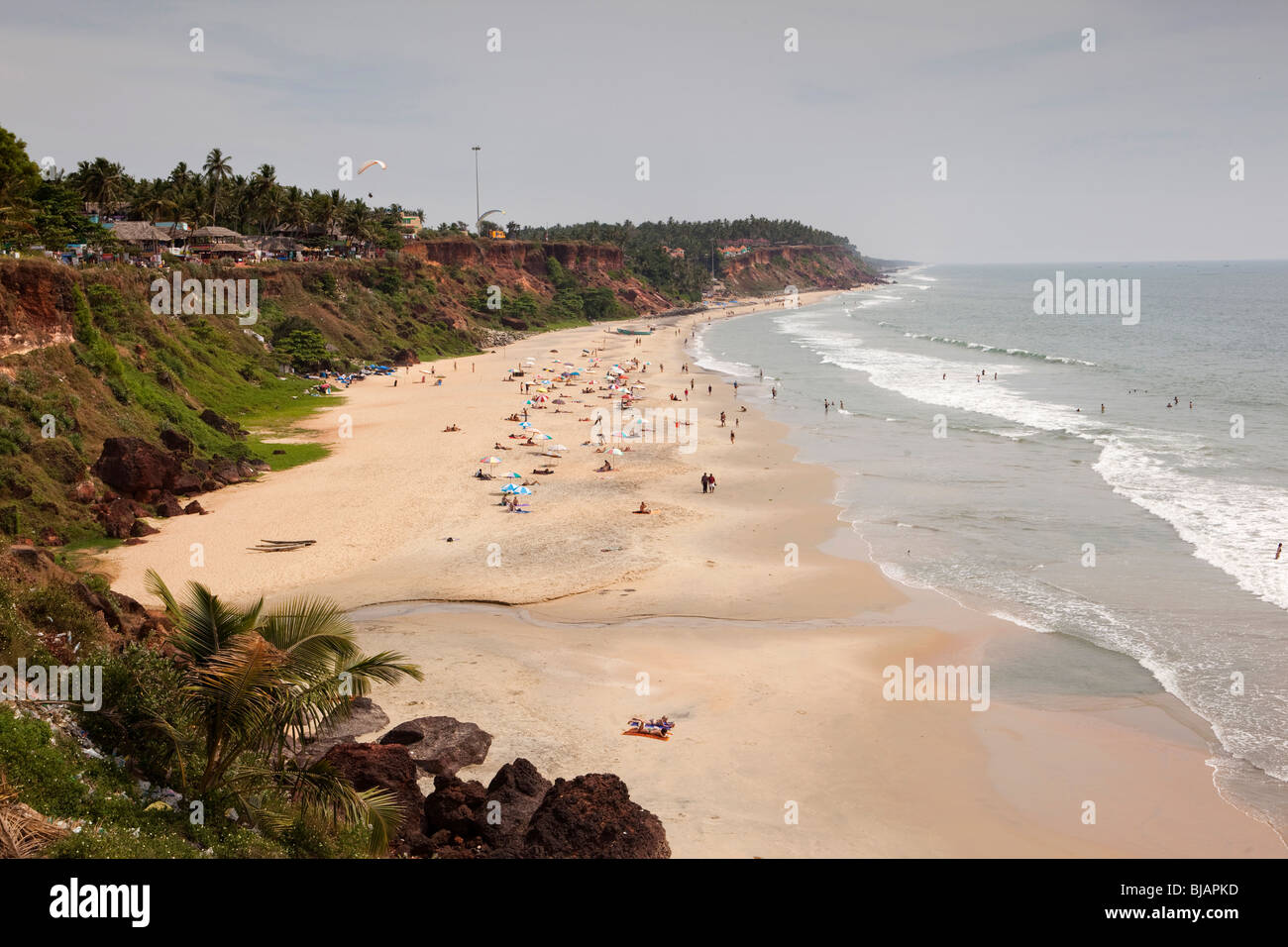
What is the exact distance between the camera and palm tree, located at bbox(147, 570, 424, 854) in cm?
962

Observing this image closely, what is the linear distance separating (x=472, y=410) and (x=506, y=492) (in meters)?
22.4

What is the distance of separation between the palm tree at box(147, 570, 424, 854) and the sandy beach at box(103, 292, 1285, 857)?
20.3 ft

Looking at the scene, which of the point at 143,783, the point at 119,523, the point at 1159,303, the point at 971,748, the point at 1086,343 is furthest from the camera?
the point at 1159,303

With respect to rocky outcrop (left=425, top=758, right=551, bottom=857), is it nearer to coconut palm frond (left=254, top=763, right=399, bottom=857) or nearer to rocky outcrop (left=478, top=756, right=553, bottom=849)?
rocky outcrop (left=478, top=756, right=553, bottom=849)

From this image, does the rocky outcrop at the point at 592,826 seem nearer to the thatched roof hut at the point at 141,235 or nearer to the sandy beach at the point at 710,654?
the sandy beach at the point at 710,654

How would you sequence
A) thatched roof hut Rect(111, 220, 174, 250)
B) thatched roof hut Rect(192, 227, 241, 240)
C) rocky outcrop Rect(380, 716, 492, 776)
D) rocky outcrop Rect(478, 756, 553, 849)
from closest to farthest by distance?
rocky outcrop Rect(478, 756, 553, 849)
rocky outcrop Rect(380, 716, 492, 776)
thatched roof hut Rect(111, 220, 174, 250)
thatched roof hut Rect(192, 227, 241, 240)

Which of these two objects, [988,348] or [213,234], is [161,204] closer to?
[213,234]

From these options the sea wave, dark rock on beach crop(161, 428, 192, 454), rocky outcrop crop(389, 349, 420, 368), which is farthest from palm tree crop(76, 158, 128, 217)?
the sea wave

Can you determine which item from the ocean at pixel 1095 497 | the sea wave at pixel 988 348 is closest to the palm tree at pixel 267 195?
the ocean at pixel 1095 497

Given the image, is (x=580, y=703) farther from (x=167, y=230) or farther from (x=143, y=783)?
(x=167, y=230)

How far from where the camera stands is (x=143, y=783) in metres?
10.7

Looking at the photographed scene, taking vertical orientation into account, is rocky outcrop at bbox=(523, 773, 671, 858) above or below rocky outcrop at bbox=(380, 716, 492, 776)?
above

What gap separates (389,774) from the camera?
47.4 ft
